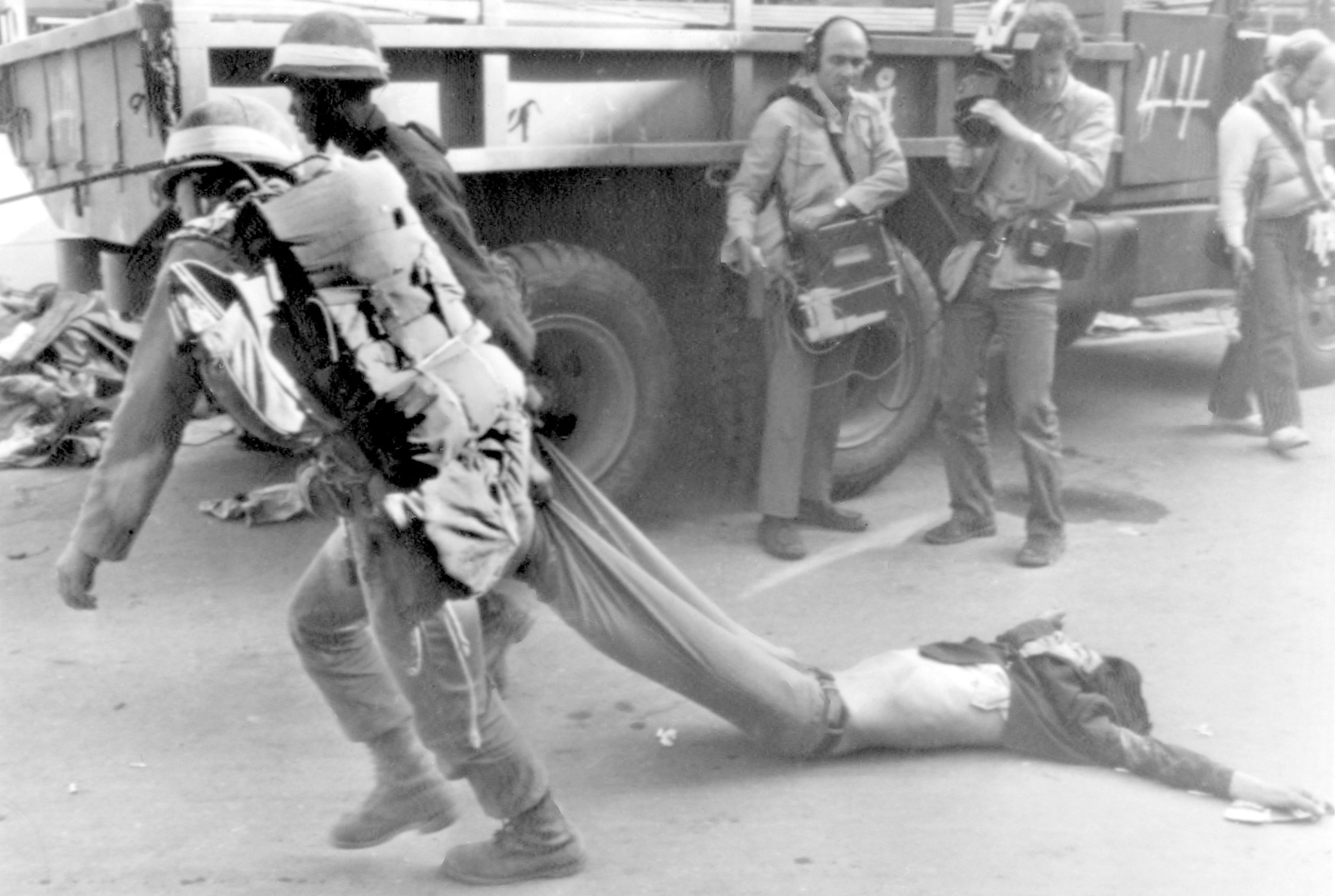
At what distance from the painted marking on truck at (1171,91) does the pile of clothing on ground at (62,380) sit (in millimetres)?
4659

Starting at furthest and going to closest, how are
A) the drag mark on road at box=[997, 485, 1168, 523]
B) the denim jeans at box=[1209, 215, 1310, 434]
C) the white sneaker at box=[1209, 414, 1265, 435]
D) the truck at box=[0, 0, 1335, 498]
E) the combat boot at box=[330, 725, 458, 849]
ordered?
the white sneaker at box=[1209, 414, 1265, 435]
the denim jeans at box=[1209, 215, 1310, 434]
the drag mark on road at box=[997, 485, 1168, 523]
the truck at box=[0, 0, 1335, 498]
the combat boot at box=[330, 725, 458, 849]

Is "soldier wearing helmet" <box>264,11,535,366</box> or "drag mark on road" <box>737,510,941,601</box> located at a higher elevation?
"soldier wearing helmet" <box>264,11,535,366</box>

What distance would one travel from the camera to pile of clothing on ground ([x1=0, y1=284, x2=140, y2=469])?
6918 millimetres

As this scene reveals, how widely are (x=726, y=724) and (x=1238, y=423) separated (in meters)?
4.32

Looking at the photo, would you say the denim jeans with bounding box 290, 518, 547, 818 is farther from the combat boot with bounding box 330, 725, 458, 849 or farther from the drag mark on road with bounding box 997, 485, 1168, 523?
the drag mark on road with bounding box 997, 485, 1168, 523

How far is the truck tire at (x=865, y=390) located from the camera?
6320 mm

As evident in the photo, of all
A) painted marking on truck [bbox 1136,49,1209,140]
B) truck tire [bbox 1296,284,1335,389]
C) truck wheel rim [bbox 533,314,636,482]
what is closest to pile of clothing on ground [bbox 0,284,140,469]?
truck wheel rim [bbox 533,314,636,482]

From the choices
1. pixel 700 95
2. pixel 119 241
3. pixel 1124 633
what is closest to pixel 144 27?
pixel 119 241

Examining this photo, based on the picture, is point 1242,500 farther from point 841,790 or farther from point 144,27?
point 144,27

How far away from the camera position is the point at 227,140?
10.0ft

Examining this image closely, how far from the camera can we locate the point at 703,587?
5492mm

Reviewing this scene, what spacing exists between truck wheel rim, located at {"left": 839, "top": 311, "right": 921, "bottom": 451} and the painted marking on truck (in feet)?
5.75

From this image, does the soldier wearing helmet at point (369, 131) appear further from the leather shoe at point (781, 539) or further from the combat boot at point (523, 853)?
the leather shoe at point (781, 539)

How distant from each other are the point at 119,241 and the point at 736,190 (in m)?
2.19
